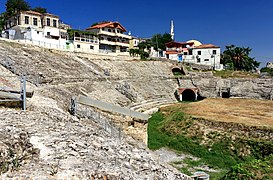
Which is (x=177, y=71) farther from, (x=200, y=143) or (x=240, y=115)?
(x=200, y=143)

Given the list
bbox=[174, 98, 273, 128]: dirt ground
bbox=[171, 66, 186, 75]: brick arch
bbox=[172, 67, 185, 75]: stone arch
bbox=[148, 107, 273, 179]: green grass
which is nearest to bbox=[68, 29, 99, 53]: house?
bbox=[171, 66, 186, 75]: brick arch

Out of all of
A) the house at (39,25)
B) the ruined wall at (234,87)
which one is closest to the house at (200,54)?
the ruined wall at (234,87)

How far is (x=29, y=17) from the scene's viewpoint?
47.8 m

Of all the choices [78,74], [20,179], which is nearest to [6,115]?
[20,179]

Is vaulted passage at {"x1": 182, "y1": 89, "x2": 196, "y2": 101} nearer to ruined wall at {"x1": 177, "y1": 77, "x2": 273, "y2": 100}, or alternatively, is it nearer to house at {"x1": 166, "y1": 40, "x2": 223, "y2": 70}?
ruined wall at {"x1": 177, "y1": 77, "x2": 273, "y2": 100}

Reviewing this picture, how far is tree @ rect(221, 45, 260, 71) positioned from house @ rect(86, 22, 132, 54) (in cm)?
2772

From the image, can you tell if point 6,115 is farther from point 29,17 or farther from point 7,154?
point 29,17

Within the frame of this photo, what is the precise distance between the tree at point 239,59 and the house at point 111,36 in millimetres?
27718

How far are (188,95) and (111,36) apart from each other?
A: 25084mm

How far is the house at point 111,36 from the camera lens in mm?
60156

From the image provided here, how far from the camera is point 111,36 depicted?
62.2 m

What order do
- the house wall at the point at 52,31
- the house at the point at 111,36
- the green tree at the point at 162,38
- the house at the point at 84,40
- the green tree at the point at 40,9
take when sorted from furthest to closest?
the green tree at the point at 162,38 < the green tree at the point at 40,9 < the house at the point at 111,36 < the house at the point at 84,40 < the house wall at the point at 52,31

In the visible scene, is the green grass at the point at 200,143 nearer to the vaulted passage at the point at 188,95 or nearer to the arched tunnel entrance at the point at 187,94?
the arched tunnel entrance at the point at 187,94

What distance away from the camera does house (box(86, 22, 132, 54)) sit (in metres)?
60.2
